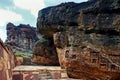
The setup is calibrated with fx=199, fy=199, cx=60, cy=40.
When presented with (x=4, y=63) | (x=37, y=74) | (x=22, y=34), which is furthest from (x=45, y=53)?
(x=22, y=34)

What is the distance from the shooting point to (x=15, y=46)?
97.7 feet

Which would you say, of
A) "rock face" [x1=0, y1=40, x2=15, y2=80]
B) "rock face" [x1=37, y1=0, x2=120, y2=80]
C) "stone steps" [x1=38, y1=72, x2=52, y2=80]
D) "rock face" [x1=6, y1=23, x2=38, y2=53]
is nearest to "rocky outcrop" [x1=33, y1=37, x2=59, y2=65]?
"rock face" [x1=37, y1=0, x2=120, y2=80]

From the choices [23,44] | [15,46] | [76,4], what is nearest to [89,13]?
[76,4]

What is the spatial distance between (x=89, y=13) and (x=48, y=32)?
13.0 feet

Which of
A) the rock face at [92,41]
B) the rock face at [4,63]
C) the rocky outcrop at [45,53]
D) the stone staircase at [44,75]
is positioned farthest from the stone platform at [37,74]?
the rocky outcrop at [45,53]

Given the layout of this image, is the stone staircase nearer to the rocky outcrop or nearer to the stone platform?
the stone platform

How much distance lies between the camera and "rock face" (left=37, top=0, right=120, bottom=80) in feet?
30.5

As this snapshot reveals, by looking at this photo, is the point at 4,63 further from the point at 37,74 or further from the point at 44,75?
the point at 44,75

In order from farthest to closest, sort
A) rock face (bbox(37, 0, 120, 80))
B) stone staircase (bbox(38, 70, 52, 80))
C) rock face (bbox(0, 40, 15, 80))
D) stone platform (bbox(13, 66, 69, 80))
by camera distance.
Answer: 1. rock face (bbox(37, 0, 120, 80))
2. stone staircase (bbox(38, 70, 52, 80))
3. stone platform (bbox(13, 66, 69, 80))
4. rock face (bbox(0, 40, 15, 80))

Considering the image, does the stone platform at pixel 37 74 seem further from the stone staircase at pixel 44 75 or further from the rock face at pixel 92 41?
the rock face at pixel 92 41

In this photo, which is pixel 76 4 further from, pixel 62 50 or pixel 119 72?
pixel 119 72

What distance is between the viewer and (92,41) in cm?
978

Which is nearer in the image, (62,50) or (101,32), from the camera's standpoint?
(101,32)

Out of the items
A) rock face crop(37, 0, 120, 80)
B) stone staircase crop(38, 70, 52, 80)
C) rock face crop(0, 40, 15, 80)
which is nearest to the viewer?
rock face crop(0, 40, 15, 80)
